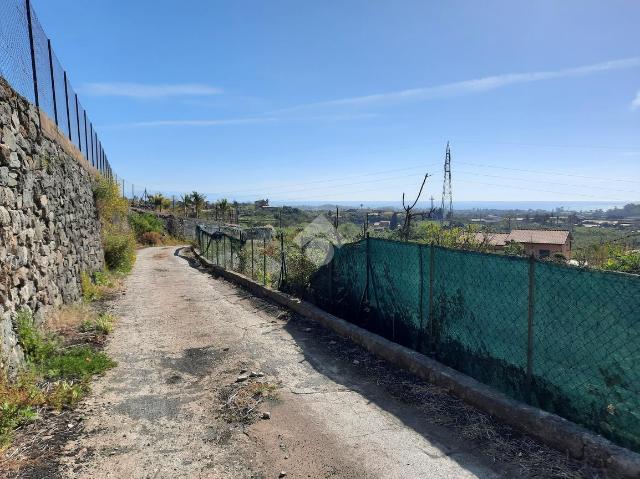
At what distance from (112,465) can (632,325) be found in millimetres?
4452

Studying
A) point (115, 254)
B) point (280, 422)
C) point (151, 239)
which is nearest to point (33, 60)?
point (280, 422)

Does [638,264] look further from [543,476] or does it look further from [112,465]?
[112,465]

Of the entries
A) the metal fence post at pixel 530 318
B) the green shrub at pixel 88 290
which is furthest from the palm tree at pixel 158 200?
the metal fence post at pixel 530 318

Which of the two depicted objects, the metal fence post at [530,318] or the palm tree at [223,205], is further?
the palm tree at [223,205]

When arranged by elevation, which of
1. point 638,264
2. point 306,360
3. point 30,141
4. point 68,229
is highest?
point 30,141

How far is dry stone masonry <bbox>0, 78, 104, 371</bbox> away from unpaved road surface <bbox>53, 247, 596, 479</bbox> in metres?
1.51

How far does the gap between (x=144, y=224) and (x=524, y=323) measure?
38825mm

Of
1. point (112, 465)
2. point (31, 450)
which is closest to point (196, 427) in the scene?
point (112, 465)

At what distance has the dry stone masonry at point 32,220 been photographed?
17.9 feet

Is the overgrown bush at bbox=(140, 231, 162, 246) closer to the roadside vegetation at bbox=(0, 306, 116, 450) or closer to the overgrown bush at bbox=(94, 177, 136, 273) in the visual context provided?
the overgrown bush at bbox=(94, 177, 136, 273)

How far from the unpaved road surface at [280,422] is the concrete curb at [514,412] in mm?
142

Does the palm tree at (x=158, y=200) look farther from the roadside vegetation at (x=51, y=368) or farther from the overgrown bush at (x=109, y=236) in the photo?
the roadside vegetation at (x=51, y=368)

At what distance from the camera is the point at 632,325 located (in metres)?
3.56

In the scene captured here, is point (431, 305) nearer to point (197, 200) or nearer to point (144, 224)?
point (144, 224)
